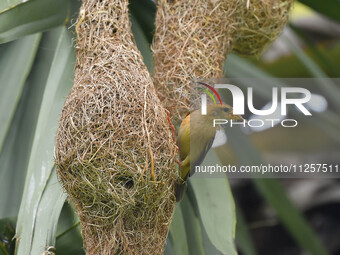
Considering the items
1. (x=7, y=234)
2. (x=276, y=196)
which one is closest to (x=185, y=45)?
(x=7, y=234)

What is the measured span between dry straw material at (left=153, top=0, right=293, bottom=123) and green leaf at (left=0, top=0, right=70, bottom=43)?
39 centimetres

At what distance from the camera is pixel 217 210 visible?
6.70ft

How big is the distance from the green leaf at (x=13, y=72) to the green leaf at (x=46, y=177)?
0.21 meters

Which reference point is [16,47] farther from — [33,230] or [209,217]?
[209,217]

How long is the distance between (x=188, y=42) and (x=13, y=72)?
0.74m

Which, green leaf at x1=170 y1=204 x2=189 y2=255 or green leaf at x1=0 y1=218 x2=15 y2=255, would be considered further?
green leaf at x1=170 y1=204 x2=189 y2=255

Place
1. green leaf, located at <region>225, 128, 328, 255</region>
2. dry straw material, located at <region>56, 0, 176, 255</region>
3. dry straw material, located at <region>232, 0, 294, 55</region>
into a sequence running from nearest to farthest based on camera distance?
dry straw material, located at <region>56, 0, 176, 255</region> < dry straw material, located at <region>232, 0, 294, 55</region> < green leaf, located at <region>225, 128, 328, 255</region>

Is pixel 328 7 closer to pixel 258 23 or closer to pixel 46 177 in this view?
pixel 258 23

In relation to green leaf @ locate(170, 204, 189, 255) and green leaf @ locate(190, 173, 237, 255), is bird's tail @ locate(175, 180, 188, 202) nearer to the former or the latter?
green leaf @ locate(190, 173, 237, 255)

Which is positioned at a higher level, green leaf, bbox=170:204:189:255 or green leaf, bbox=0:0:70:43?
green leaf, bbox=0:0:70:43

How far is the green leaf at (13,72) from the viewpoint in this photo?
217cm

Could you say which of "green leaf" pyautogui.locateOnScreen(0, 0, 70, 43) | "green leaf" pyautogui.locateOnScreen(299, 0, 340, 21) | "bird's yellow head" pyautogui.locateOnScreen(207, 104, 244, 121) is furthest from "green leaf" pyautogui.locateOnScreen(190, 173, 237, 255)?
"green leaf" pyautogui.locateOnScreen(299, 0, 340, 21)

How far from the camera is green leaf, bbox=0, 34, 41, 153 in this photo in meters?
2.17

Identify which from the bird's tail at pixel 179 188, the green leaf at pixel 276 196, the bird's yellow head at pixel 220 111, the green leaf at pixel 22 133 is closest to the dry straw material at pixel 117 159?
the bird's tail at pixel 179 188
